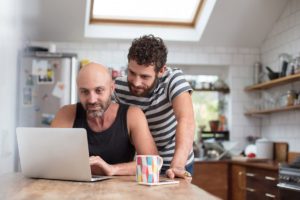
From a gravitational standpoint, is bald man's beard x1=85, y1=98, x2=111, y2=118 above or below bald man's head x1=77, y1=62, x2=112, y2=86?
below

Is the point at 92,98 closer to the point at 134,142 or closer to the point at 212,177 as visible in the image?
the point at 134,142

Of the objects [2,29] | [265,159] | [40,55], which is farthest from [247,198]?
[2,29]

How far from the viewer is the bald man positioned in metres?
2.05

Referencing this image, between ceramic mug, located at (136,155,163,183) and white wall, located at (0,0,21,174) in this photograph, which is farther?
white wall, located at (0,0,21,174)

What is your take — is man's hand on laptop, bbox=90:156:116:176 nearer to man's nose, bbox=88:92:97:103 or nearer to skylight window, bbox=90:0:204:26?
man's nose, bbox=88:92:97:103

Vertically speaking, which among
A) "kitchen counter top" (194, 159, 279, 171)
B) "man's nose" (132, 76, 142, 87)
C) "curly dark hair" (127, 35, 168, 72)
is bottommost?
"kitchen counter top" (194, 159, 279, 171)

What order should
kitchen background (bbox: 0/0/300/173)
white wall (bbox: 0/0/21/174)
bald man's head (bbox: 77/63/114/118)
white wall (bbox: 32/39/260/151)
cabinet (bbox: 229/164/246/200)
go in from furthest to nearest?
white wall (bbox: 32/39/260/151) < cabinet (bbox: 229/164/246/200) < kitchen background (bbox: 0/0/300/173) < white wall (bbox: 0/0/21/174) < bald man's head (bbox: 77/63/114/118)

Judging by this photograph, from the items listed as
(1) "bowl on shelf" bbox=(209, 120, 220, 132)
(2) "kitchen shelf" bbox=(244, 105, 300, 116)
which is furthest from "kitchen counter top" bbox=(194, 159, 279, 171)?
(1) "bowl on shelf" bbox=(209, 120, 220, 132)

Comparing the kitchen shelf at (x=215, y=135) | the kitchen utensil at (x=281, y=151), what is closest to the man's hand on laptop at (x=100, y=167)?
the kitchen utensil at (x=281, y=151)

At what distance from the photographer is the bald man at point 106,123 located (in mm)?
2049

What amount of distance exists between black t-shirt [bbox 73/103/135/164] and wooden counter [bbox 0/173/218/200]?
281 millimetres

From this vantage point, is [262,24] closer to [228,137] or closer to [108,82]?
[228,137]

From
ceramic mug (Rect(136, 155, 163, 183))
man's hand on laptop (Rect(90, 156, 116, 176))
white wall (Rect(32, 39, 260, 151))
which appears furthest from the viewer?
white wall (Rect(32, 39, 260, 151))

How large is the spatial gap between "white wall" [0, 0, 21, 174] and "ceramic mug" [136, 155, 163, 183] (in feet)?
5.94
